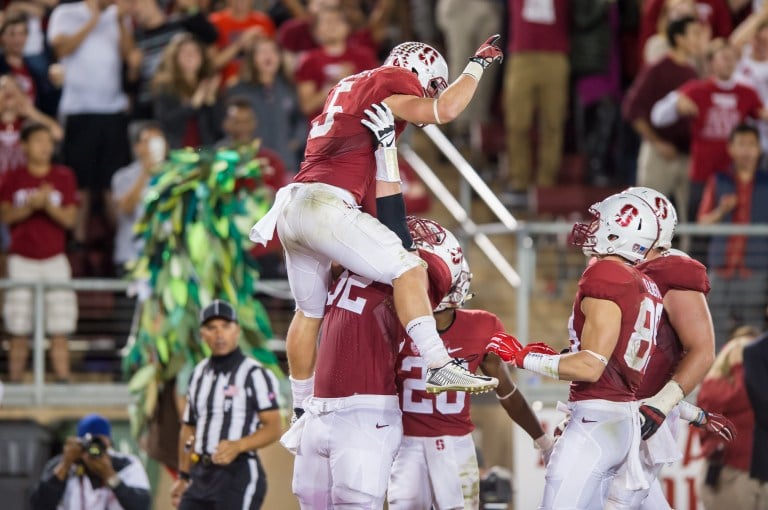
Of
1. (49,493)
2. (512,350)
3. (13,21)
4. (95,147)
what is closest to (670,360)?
(512,350)

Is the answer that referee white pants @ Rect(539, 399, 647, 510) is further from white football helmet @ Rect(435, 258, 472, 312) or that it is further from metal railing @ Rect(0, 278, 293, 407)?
metal railing @ Rect(0, 278, 293, 407)

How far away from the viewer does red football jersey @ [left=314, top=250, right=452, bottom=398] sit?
261 inches

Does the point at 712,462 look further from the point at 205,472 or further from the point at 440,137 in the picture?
the point at 440,137

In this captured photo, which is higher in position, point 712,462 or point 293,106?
point 293,106

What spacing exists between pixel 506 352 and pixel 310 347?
0.85 meters

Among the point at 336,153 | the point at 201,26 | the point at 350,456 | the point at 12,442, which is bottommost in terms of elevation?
the point at 12,442

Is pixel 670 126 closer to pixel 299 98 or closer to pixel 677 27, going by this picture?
pixel 677 27

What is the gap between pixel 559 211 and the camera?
12672mm

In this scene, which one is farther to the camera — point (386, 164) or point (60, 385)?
point (60, 385)

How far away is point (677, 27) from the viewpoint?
12.3 m

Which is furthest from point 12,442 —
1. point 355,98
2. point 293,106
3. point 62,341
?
point 355,98

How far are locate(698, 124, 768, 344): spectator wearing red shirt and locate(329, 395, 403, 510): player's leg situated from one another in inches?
189

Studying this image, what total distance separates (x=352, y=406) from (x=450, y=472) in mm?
636

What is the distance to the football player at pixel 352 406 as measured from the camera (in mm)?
6566
